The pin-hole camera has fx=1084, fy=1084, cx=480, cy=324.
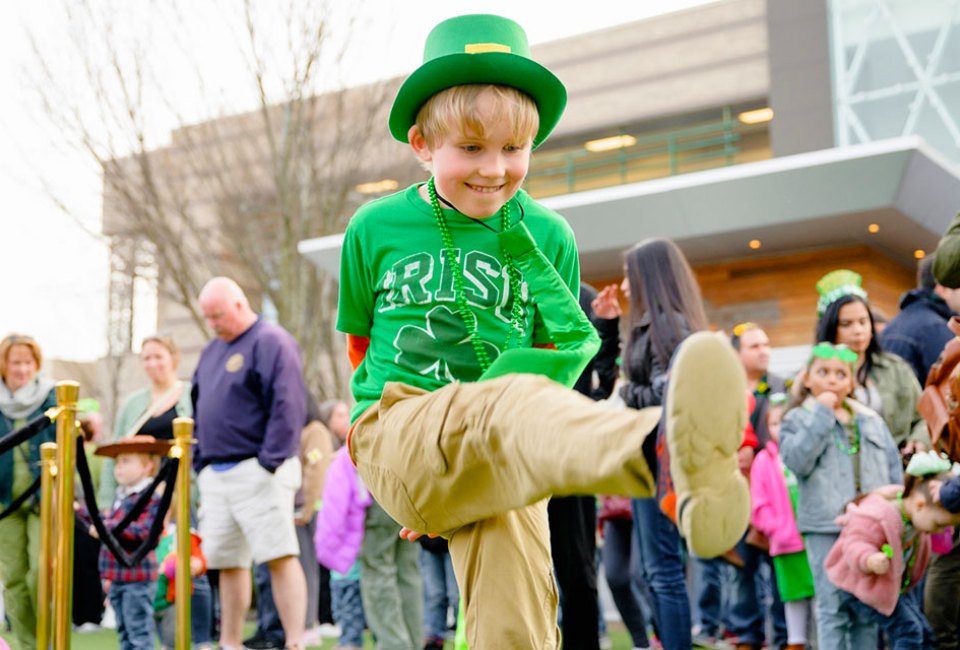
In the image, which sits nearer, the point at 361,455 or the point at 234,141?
the point at 361,455

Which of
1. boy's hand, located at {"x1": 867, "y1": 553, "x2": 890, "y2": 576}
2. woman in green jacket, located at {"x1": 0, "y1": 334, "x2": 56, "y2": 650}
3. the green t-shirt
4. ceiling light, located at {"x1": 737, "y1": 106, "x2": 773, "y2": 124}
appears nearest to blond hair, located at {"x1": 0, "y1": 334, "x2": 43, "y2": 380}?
woman in green jacket, located at {"x1": 0, "y1": 334, "x2": 56, "y2": 650}

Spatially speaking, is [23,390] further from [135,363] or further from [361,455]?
[135,363]

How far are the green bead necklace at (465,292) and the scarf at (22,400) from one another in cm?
431

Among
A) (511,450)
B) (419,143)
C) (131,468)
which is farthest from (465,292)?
(131,468)

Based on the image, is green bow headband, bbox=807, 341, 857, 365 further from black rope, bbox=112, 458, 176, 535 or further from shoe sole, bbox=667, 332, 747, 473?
shoe sole, bbox=667, 332, 747, 473

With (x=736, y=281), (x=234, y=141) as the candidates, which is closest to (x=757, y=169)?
(x=736, y=281)

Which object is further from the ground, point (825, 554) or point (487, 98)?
point (487, 98)

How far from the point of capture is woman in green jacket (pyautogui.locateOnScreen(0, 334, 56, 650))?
6.23 m

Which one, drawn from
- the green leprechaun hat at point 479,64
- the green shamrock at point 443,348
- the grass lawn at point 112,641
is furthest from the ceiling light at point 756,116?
the green shamrock at point 443,348

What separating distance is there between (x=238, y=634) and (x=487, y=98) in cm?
434

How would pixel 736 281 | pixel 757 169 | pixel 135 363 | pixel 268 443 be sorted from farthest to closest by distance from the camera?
pixel 135 363 → pixel 736 281 → pixel 757 169 → pixel 268 443

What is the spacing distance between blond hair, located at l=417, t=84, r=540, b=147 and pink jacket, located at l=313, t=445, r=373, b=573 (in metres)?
3.85

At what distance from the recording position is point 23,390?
6434mm

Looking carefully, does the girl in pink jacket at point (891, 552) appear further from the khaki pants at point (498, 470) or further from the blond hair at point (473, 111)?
the blond hair at point (473, 111)
